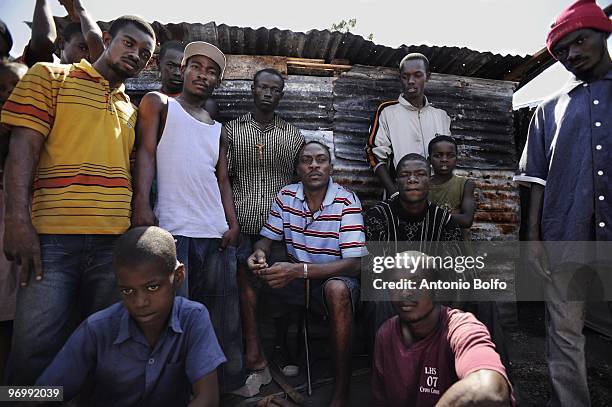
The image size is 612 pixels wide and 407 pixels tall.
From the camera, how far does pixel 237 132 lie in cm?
348

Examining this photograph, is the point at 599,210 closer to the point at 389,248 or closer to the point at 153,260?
the point at 389,248

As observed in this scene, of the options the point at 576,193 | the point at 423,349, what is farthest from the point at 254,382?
the point at 576,193

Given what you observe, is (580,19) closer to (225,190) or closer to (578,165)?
(578,165)

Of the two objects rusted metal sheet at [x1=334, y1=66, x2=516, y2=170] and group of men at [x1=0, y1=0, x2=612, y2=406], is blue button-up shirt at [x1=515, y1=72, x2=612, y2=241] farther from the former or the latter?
rusted metal sheet at [x1=334, y1=66, x2=516, y2=170]

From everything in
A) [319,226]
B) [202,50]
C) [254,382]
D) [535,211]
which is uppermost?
[202,50]

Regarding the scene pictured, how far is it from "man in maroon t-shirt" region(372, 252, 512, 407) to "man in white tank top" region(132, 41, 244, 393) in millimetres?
1137

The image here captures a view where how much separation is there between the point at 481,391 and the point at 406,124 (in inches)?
116

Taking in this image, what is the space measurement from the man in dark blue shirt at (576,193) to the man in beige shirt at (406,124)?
147 centimetres

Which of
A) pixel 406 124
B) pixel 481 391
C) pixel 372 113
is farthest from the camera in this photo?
pixel 372 113

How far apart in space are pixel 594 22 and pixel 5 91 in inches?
148

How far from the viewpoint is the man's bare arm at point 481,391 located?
1.62 m

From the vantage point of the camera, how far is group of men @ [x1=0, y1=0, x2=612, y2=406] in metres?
1.89

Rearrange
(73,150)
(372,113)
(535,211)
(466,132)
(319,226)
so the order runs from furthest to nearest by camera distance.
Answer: (466,132)
(372,113)
(319,226)
(535,211)
(73,150)

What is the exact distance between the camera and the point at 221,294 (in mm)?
2795
